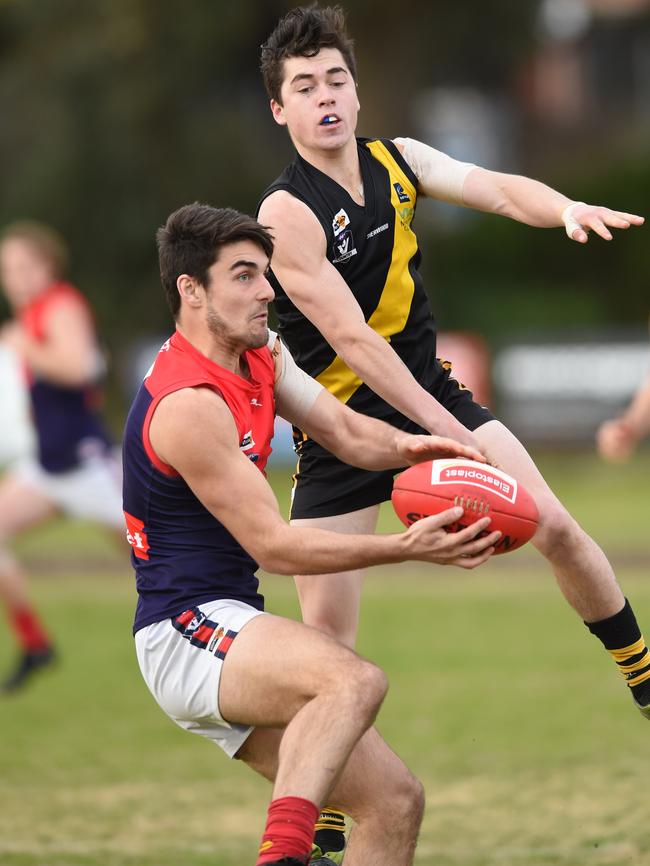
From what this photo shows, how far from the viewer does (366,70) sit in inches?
1075

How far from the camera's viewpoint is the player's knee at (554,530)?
17.3 ft

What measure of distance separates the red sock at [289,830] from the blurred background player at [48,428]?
5.55m

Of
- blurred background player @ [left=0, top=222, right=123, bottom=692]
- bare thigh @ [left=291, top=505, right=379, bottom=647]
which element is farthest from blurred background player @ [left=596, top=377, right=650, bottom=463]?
blurred background player @ [left=0, top=222, right=123, bottom=692]

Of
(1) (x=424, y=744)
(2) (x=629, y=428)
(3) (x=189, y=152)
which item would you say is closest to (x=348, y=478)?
(2) (x=629, y=428)

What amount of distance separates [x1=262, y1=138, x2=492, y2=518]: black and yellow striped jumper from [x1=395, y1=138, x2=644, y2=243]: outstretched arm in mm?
73

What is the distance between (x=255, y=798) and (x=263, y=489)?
3292 millimetres

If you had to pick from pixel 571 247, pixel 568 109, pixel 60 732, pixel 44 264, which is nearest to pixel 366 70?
pixel 571 247

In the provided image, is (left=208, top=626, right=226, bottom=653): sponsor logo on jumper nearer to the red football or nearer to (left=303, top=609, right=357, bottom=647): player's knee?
the red football

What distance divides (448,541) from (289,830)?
962mm

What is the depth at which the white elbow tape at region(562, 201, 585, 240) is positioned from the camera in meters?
5.11

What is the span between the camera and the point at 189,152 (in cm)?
2958

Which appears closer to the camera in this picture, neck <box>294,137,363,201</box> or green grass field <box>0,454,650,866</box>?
neck <box>294,137,363,201</box>

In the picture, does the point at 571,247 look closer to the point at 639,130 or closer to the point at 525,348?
the point at 639,130

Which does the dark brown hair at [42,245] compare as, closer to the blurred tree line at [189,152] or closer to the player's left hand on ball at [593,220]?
the player's left hand on ball at [593,220]
